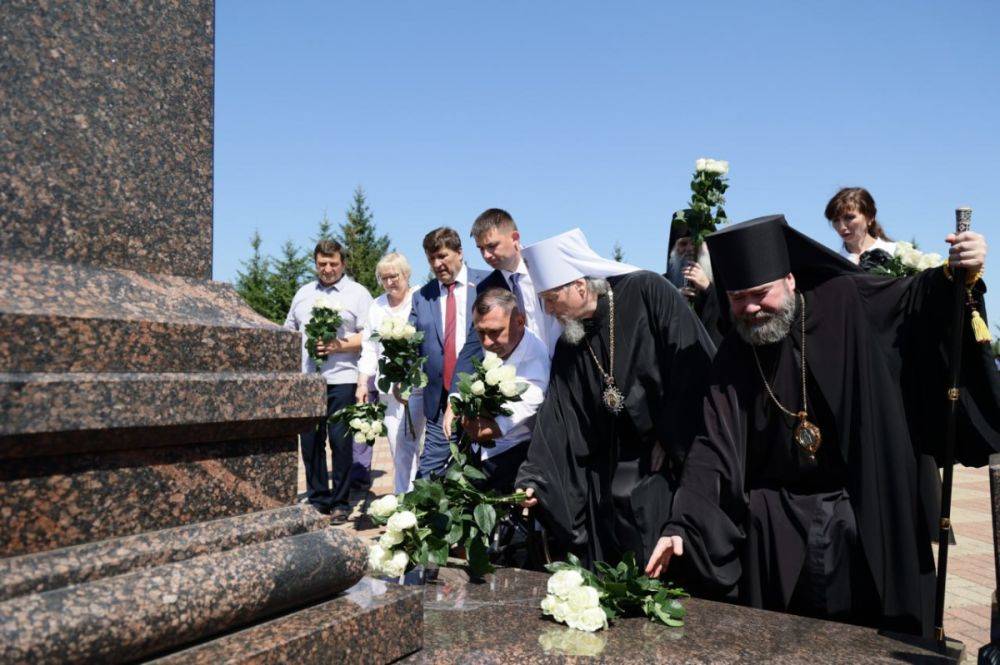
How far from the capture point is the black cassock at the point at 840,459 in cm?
307

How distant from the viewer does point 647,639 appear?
8.84 ft

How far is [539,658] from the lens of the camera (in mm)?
2479

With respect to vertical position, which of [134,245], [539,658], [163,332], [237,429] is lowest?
[539,658]

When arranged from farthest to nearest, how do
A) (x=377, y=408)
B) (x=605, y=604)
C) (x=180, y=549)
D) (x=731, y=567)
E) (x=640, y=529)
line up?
(x=377, y=408), (x=640, y=529), (x=731, y=567), (x=605, y=604), (x=180, y=549)

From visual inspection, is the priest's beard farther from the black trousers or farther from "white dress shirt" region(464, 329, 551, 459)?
the black trousers

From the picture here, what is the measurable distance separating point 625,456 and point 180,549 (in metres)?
2.65

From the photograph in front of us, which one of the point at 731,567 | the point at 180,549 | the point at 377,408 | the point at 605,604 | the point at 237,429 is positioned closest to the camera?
the point at 180,549

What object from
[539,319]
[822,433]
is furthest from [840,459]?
[539,319]

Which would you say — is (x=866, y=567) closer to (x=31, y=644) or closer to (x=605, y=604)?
(x=605, y=604)

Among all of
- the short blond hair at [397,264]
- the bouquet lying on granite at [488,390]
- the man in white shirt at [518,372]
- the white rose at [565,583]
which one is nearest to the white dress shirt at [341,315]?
the short blond hair at [397,264]

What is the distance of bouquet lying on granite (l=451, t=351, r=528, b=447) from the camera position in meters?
3.80

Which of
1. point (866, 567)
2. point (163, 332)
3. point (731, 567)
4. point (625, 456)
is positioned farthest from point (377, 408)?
point (163, 332)

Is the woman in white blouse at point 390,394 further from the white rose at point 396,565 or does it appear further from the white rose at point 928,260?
the white rose at point 928,260

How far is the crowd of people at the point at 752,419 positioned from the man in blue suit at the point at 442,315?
159 cm
